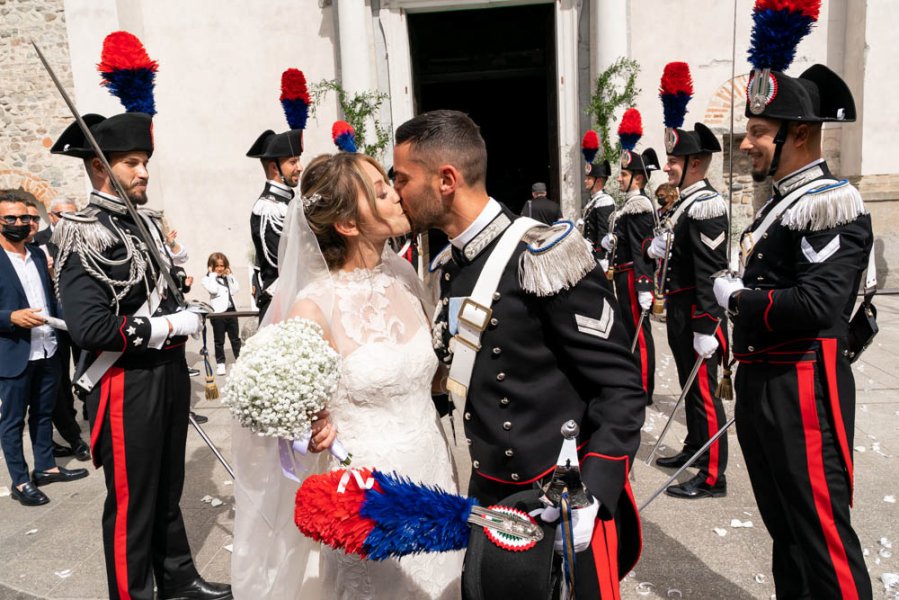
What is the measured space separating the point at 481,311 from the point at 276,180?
4.49m

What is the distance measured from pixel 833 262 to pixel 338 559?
207 cm

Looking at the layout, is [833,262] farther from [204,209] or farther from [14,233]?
[204,209]

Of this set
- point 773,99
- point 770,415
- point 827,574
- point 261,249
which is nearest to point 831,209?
point 773,99

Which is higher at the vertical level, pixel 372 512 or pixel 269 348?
pixel 269 348

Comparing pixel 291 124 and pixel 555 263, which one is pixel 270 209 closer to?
pixel 291 124

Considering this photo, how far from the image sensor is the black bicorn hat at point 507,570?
5.08ft

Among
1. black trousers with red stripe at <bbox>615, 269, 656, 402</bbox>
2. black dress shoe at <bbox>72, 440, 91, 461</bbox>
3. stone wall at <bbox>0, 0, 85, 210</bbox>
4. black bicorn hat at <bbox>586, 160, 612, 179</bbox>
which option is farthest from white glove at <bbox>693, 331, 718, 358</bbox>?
→ stone wall at <bbox>0, 0, 85, 210</bbox>

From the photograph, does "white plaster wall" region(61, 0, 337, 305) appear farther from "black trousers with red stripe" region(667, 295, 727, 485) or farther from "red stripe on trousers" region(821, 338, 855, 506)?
"red stripe on trousers" region(821, 338, 855, 506)

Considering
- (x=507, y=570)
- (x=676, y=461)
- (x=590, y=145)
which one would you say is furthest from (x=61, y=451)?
(x=590, y=145)

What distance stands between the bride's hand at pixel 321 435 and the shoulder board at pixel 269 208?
12.1 feet

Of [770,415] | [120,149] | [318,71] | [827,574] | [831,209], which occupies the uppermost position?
[318,71]

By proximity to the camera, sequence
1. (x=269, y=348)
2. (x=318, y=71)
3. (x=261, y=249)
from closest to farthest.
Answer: (x=269, y=348)
(x=261, y=249)
(x=318, y=71)

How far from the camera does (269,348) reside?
2010mm

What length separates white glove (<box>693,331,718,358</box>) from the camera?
432 cm
